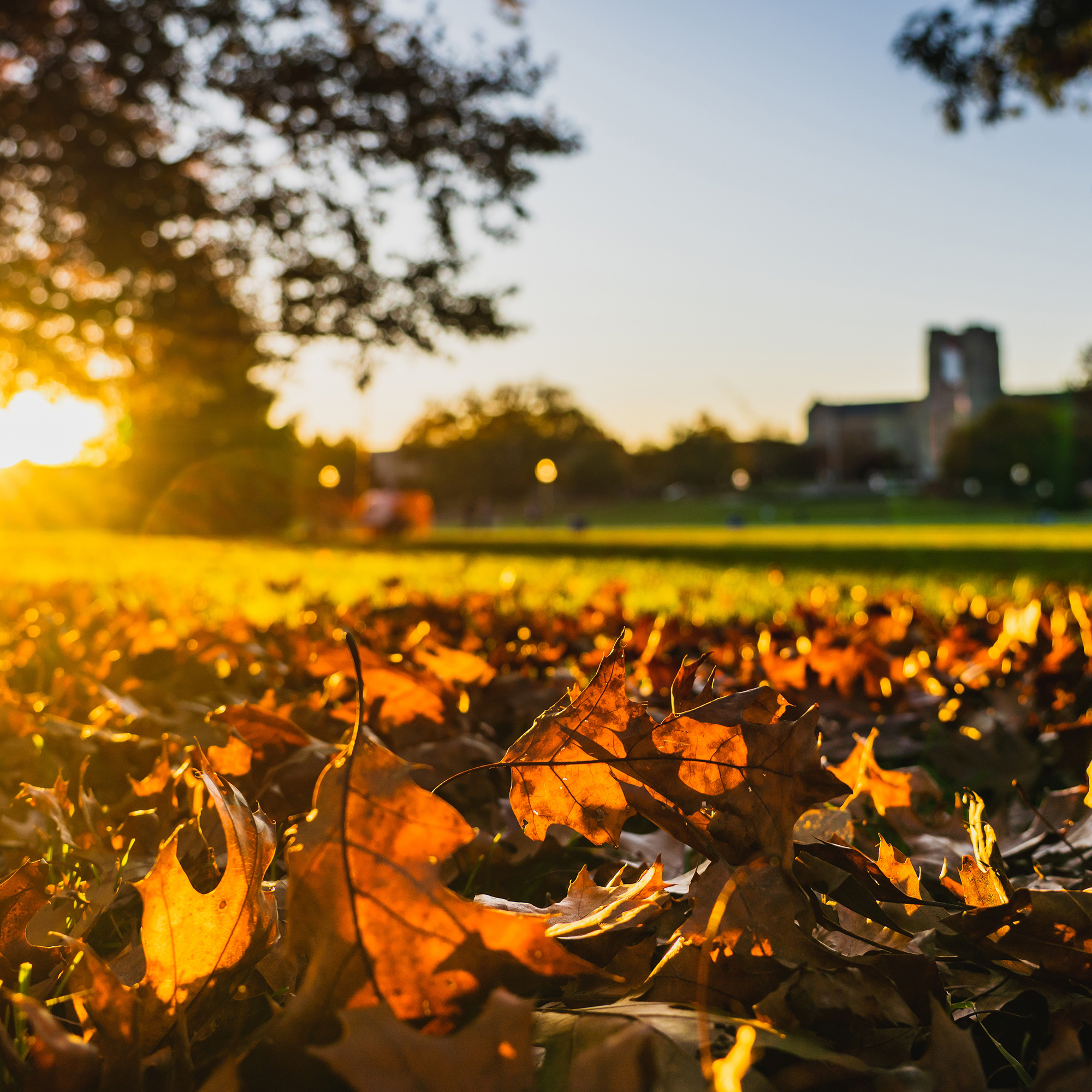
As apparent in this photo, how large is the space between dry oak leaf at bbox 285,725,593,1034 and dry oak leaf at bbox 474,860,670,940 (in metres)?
0.11

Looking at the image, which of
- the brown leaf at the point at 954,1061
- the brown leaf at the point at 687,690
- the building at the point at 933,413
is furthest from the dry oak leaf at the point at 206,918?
the building at the point at 933,413

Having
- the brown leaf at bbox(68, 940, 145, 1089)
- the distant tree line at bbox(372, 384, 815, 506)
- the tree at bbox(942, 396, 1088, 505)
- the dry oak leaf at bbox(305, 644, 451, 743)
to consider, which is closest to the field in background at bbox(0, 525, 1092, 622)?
the dry oak leaf at bbox(305, 644, 451, 743)

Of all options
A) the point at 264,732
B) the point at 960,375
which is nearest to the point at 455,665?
the point at 264,732

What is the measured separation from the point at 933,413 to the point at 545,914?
107 m

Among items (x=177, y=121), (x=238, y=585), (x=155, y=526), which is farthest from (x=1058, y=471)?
(x=238, y=585)

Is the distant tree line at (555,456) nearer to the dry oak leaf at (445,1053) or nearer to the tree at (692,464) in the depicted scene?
the tree at (692,464)

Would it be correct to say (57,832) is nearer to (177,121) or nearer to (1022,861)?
(1022,861)

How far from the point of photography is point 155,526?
33594 mm

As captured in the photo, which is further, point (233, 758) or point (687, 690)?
point (233, 758)

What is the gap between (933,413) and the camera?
A: 3905 inches

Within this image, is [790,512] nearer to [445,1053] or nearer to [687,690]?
[687,690]

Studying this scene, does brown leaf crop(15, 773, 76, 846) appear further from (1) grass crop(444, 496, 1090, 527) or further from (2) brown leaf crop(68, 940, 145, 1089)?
(1) grass crop(444, 496, 1090, 527)

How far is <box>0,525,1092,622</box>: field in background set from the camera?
14.1 feet

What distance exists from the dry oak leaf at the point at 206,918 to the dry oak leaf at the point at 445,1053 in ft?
0.80
